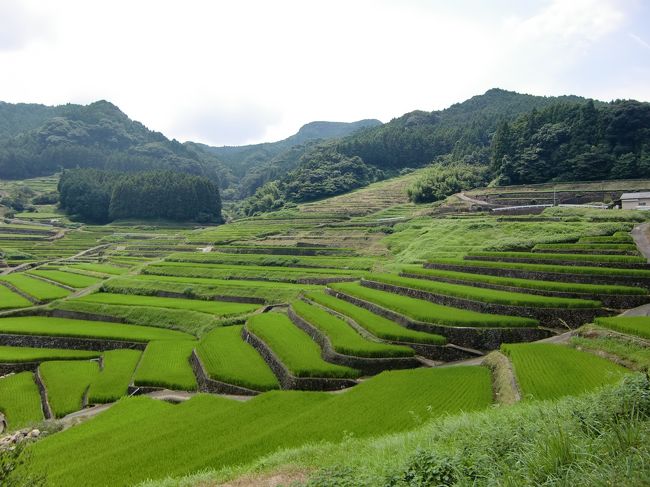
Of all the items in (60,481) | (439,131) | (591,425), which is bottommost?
(60,481)

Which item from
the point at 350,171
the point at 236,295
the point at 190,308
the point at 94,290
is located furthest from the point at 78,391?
the point at 350,171

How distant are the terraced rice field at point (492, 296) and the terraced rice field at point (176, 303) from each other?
1175 cm

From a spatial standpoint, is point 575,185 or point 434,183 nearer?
point 575,185

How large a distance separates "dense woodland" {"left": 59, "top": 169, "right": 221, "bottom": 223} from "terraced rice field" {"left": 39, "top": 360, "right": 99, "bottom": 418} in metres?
73.6

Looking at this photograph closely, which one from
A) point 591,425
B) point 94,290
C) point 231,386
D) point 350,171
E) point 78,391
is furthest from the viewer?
point 350,171

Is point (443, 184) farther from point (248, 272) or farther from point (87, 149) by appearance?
point (87, 149)

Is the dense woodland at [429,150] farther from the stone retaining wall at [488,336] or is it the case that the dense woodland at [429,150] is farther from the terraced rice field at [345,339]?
the terraced rice field at [345,339]

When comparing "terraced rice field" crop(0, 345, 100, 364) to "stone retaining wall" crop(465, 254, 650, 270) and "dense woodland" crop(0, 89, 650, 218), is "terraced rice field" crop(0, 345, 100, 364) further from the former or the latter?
"dense woodland" crop(0, 89, 650, 218)

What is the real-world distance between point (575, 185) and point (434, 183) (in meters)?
21.8

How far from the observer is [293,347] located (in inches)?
868

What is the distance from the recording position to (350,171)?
356ft

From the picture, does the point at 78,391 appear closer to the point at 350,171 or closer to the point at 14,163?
the point at 350,171

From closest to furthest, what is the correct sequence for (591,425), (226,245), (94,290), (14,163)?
(591,425) < (94,290) < (226,245) < (14,163)

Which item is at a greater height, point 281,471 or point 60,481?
point 281,471
